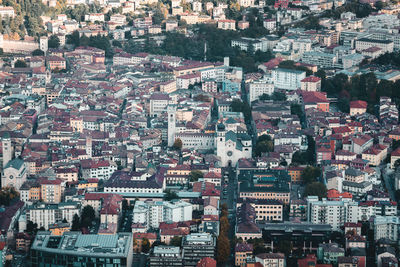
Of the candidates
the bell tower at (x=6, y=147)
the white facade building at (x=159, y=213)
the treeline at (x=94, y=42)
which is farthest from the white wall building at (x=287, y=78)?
the white facade building at (x=159, y=213)

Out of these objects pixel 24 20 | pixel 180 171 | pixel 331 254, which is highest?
pixel 24 20

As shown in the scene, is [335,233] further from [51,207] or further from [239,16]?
[239,16]

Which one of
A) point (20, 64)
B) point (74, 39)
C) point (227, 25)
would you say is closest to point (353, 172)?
point (20, 64)

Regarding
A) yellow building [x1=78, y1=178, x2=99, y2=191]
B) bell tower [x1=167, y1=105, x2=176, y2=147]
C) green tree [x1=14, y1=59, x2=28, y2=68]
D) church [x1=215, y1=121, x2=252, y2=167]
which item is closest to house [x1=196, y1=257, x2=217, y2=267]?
yellow building [x1=78, y1=178, x2=99, y2=191]

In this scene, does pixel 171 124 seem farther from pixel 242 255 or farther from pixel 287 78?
pixel 242 255

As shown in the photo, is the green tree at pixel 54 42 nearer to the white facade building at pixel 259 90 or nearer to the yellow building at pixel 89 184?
the white facade building at pixel 259 90
